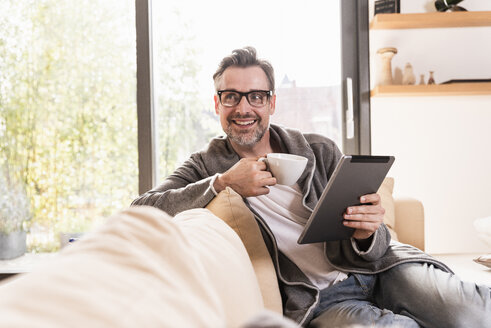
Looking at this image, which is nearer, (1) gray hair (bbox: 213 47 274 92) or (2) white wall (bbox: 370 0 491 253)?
(1) gray hair (bbox: 213 47 274 92)

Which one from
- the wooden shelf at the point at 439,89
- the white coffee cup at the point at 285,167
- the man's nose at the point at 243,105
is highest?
the wooden shelf at the point at 439,89

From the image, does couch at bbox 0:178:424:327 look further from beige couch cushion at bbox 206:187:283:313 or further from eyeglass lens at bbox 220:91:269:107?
eyeglass lens at bbox 220:91:269:107

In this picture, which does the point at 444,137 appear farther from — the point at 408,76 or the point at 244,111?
the point at 244,111

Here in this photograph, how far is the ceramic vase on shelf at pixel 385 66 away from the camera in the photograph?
268cm

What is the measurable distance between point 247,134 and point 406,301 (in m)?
0.80

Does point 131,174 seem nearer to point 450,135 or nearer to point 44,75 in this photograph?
point 44,75

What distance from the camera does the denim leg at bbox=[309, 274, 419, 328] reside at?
1152mm

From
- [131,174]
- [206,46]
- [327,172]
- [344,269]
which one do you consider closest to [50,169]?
[131,174]

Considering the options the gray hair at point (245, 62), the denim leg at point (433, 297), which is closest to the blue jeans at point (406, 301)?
the denim leg at point (433, 297)

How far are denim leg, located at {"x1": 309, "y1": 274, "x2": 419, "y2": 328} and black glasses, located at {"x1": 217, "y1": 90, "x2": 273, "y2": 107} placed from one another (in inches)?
29.3

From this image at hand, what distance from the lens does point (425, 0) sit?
2764 millimetres

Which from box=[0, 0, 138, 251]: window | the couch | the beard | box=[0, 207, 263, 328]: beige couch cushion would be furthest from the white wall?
box=[0, 207, 263, 328]: beige couch cushion

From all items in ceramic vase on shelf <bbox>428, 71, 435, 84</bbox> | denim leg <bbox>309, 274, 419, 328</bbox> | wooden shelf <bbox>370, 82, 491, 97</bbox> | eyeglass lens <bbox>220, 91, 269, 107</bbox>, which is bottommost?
denim leg <bbox>309, 274, 419, 328</bbox>

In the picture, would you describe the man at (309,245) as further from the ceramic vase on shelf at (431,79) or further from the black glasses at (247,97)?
the ceramic vase on shelf at (431,79)
